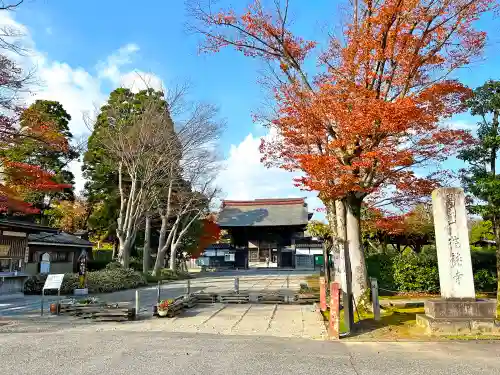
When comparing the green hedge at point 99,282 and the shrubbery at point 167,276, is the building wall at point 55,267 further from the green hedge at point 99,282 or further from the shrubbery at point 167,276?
the shrubbery at point 167,276

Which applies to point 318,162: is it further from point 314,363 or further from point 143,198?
point 143,198

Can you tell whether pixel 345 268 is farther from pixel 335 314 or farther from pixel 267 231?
pixel 267 231

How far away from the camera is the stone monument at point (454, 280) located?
351 inches

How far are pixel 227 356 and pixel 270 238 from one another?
3659 centimetres

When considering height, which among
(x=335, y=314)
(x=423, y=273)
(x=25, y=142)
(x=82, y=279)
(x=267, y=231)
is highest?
(x=25, y=142)

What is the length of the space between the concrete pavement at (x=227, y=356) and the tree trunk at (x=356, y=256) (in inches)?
137

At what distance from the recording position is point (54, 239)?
24641 millimetres

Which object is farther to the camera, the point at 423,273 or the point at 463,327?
the point at 423,273

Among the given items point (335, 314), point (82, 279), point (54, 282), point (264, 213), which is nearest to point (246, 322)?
point (335, 314)

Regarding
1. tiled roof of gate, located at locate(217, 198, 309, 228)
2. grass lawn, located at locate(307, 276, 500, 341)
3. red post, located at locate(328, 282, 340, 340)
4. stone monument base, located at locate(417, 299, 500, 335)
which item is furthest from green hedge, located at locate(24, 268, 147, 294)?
tiled roof of gate, located at locate(217, 198, 309, 228)

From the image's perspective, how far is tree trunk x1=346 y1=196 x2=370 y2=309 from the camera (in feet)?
38.9

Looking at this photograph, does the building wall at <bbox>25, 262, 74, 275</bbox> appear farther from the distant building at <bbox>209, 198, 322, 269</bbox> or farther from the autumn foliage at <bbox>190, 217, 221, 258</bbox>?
the distant building at <bbox>209, 198, 322, 269</bbox>

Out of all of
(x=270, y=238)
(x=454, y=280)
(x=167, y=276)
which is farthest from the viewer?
(x=270, y=238)

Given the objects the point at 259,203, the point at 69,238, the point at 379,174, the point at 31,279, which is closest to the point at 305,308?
the point at 379,174
